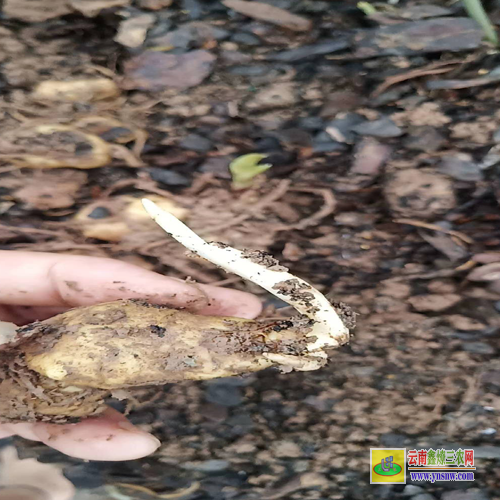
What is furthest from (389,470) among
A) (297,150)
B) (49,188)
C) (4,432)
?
(49,188)

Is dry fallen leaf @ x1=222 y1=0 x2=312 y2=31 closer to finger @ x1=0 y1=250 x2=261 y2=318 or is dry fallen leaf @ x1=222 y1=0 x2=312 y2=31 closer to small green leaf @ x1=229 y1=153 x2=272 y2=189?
small green leaf @ x1=229 y1=153 x2=272 y2=189

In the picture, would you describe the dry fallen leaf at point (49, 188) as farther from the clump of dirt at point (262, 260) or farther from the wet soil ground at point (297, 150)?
the clump of dirt at point (262, 260)

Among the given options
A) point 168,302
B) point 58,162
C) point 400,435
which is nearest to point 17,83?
point 58,162

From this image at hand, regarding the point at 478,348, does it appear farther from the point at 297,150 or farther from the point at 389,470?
the point at 297,150

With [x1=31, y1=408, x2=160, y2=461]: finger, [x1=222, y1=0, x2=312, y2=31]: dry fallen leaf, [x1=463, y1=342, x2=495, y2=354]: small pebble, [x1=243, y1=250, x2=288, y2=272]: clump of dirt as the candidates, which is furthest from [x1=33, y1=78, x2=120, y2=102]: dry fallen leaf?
[x1=463, y1=342, x2=495, y2=354]: small pebble

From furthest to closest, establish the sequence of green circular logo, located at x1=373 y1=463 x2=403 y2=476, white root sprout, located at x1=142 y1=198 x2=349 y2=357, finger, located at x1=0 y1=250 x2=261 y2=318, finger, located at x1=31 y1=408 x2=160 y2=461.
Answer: green circular logo, located at x1=373 y1=463 x2=403 y2=476 → finger, located at x1=31 y1=408 x2=160 y2=461 → finger, located at x1=0 y1=250 x2=261 y2=318 → white root sprout, located at x1=142 y1=198 x2=349 y2=357

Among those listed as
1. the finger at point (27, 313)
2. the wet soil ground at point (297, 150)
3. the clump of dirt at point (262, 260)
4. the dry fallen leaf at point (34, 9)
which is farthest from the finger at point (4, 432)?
the dry fallen leaf at point (34, 9)

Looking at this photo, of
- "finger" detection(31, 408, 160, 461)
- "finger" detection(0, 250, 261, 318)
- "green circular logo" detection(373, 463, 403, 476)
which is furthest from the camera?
"green circular logo" detection(373, 463, 403, 476)

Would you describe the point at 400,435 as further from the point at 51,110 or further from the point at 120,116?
the point at 51,110
